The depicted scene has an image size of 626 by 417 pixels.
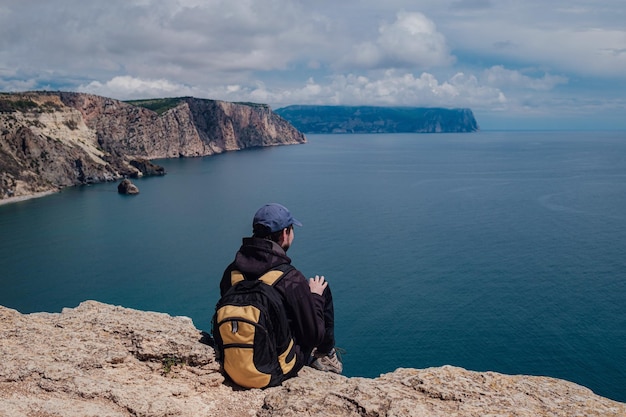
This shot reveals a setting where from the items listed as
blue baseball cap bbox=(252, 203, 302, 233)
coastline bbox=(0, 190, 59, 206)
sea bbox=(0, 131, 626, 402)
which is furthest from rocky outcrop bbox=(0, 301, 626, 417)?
coastline bbox=(0, 190, 59, 206)

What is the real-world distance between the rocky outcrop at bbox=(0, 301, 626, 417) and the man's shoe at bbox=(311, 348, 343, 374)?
0.33 meters

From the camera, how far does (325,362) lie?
23.4ft

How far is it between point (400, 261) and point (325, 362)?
50408mm

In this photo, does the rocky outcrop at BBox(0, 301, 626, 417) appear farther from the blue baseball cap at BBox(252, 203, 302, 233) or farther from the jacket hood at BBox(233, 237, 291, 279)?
the blue baseball cap at BBox(252, 203, 302, 233)

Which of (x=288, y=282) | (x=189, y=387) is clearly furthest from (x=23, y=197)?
(x=288, y=282)

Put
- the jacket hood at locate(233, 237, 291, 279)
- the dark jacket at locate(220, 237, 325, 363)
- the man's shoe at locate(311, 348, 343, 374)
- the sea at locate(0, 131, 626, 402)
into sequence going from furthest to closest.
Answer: the sea at locate(0, 131, 626, 402) → the man's shoe at locate(311, 348, 343, 374) → the jacket hood at locate(233, 237, 291, 279) → the dark jacket at locate(220, 237, 325, 363)

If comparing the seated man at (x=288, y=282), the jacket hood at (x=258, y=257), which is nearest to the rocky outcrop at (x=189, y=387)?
the seated man at (x=288, y=282)

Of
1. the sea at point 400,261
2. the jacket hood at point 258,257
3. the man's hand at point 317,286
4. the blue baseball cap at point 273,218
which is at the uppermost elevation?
the blue baseball cap at point 273,218

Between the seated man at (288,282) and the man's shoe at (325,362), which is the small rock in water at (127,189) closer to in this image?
the man's shoe at (325,362)

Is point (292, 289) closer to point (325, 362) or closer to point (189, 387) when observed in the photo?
point (325, 362)

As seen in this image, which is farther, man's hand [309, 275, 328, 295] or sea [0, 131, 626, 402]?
sea [0, 131, 626, 402]

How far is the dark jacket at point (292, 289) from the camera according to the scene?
6031 millimetres

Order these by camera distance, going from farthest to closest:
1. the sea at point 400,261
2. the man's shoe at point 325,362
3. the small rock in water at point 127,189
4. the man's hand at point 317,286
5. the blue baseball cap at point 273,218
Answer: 1. the small rock in water at point 127,189
2. the sea at point 400,261
3. the man's shoe at point 325,362
4. the man's hand at point 317,286
5. the blue baseball cap at point 273,218

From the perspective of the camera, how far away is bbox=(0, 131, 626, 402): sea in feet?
122
